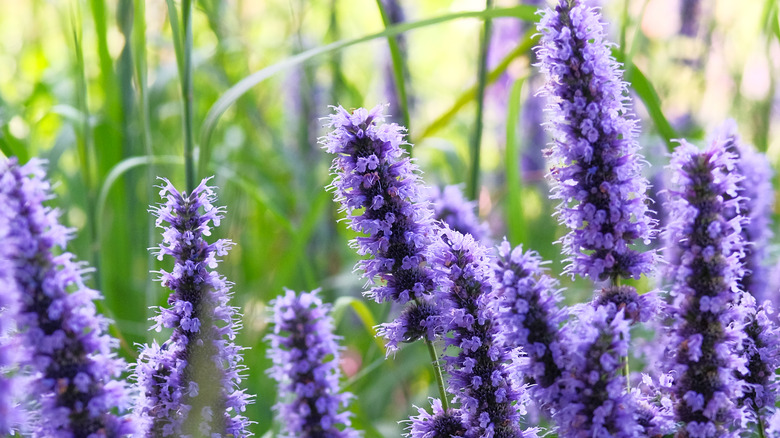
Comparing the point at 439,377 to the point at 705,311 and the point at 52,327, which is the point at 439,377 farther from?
the point at 52,327

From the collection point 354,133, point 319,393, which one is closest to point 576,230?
point 354,133

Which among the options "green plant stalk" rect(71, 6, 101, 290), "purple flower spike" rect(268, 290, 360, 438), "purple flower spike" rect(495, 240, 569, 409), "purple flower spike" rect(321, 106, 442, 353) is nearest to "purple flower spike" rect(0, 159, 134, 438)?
"purple flower spike" rect(268, 290, 360, 438)

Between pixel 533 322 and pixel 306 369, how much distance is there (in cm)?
36

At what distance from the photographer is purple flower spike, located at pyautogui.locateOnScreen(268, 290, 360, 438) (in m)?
1.31

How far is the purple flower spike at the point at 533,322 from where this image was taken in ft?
4.04

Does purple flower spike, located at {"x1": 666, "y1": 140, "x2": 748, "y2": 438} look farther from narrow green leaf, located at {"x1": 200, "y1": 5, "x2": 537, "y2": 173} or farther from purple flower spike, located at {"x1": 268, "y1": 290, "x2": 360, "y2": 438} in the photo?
narrow green leaf, located at {"x1": 200, "y1": 5, "x2": 537, "y2": 173}

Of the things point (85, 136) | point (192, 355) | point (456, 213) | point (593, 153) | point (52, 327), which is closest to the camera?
point (52, 327)

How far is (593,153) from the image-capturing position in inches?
53.9

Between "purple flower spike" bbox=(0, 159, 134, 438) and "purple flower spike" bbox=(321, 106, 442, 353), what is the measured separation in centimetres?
45

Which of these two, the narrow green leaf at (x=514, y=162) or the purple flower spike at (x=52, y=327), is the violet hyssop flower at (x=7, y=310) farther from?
the narrow green leaf at (x=514, y=162)

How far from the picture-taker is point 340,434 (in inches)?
53.6

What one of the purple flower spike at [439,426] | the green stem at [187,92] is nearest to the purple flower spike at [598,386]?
the purple flower spike at [439,426]

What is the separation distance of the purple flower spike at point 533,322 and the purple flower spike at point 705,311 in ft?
0.63

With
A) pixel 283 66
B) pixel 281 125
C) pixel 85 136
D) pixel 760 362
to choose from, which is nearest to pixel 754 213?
pixel 760 362
